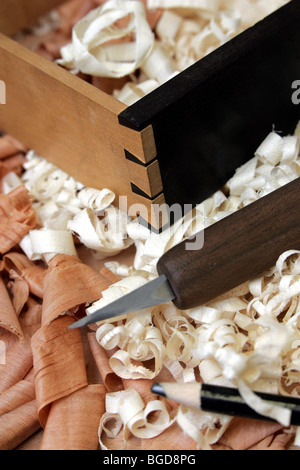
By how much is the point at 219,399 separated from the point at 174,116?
437 millimetres

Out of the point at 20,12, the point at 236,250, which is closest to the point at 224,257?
the point at 236,250

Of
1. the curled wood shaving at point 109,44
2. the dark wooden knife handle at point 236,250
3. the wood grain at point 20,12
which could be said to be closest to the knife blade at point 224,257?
the dark wooden knife handle at point 236,250

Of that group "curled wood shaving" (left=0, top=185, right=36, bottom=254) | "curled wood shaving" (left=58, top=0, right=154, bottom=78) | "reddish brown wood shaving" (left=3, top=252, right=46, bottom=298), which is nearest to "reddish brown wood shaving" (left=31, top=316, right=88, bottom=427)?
"reddish brown wood shaving" (left=3, top=252, right=46, bottom=298)

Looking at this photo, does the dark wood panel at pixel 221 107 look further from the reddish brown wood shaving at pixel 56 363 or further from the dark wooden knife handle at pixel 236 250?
the reddish brown wood shaving at pixel 56 363

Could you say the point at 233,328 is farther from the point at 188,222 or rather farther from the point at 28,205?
the point at 28,205

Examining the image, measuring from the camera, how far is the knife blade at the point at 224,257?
822 millimetres

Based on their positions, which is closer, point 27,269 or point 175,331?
point 175,331

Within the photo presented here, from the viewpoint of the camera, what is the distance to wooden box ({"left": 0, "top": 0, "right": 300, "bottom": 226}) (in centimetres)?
89

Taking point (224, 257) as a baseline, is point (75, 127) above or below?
above

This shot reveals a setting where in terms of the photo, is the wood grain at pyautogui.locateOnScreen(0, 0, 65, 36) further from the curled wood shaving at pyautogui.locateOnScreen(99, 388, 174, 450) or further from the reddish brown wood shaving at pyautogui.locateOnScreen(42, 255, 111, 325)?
the curled wood shaving at pyautogui.locateOnScreen(99, 388, 174, 450)

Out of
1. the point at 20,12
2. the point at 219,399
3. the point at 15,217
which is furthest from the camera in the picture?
the point at 20,12

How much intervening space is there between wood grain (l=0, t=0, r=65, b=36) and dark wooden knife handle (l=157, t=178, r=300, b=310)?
930mm

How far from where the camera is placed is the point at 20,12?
1.47 meters

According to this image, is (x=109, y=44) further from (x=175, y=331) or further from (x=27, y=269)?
(x=175, y=331)
